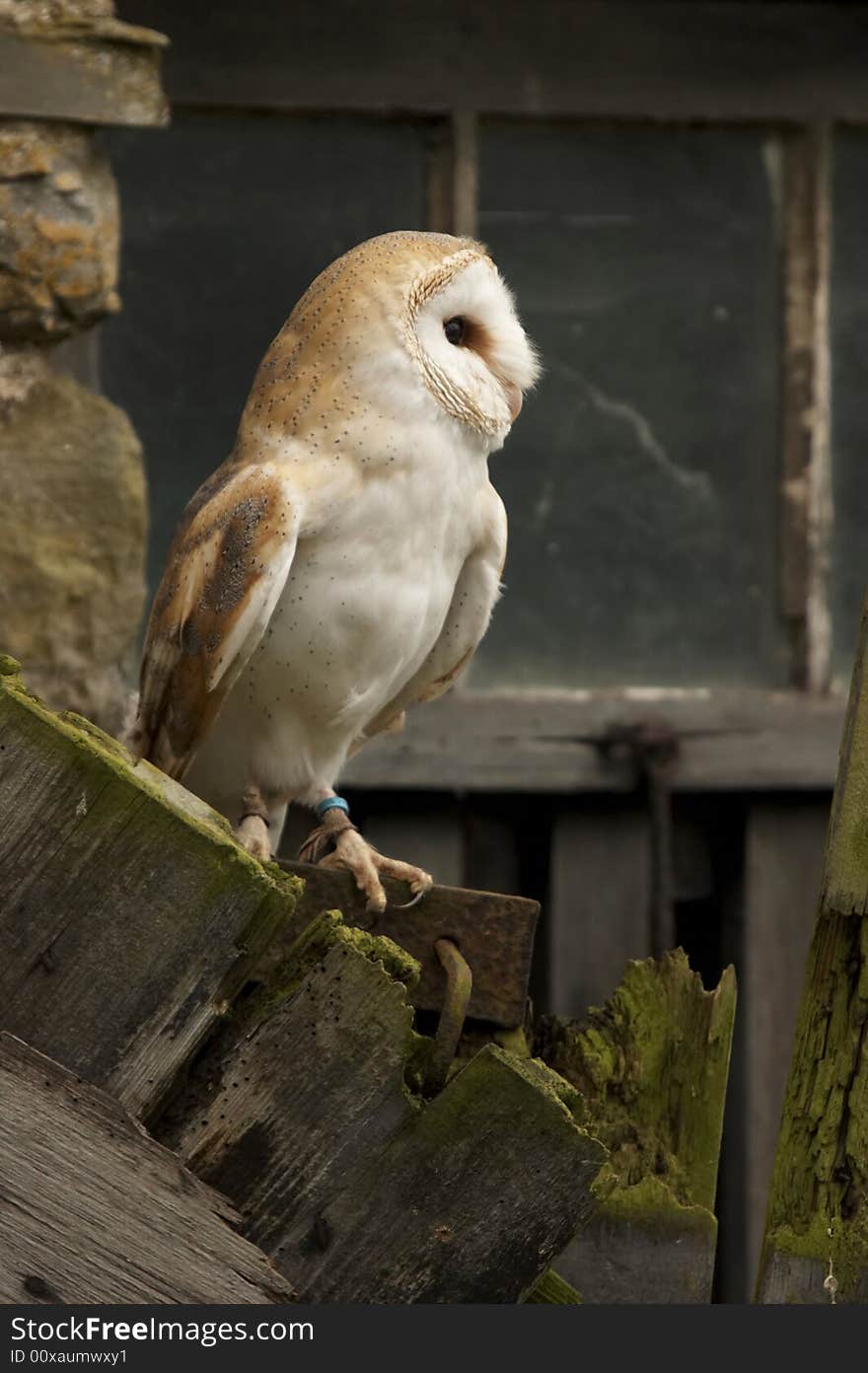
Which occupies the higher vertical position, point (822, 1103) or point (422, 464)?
point (422, 464)

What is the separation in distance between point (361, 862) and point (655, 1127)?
51cm

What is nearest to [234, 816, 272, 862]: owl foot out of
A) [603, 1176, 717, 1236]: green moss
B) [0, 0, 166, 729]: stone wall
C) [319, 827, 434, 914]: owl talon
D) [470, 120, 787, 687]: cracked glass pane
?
[319, 827, 434, 914]: owl talon

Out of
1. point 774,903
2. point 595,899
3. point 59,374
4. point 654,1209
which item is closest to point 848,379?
point 774,903

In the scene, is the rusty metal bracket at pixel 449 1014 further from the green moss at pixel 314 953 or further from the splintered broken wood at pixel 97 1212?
the splintered broken wood at pixel 97 1212

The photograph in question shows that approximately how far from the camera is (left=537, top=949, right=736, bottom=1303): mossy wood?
1717mm

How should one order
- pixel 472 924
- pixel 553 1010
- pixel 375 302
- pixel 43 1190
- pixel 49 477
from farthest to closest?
1. pixel 553 1010
2. pixel 49 477
3. pixel 375 302
4. pixel 472 924
5. pixel 43 1190

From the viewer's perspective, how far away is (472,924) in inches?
69.8

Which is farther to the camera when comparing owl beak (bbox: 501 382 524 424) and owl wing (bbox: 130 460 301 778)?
owl beak (bbox: 501 382 524 424)

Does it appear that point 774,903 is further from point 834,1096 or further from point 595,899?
point 834,1096

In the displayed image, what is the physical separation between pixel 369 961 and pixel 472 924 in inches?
16.4

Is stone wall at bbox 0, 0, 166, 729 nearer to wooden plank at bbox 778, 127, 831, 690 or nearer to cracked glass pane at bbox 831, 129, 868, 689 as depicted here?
wooden plank at bbox 778, 127, 831, 690

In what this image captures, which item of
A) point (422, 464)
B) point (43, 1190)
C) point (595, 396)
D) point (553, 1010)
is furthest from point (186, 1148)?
point (595, 396)

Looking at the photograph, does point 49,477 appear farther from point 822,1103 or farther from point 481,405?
point 822,1103

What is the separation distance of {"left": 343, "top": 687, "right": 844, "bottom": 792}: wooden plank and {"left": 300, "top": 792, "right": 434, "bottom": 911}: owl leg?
1387 millimetres
